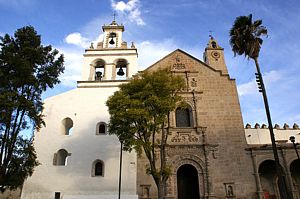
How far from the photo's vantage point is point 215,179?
1906 cm

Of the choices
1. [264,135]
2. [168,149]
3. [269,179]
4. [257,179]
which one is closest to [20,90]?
[168,149]

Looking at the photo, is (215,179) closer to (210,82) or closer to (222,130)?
(222,130)

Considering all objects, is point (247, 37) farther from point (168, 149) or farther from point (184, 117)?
point (168, 149)

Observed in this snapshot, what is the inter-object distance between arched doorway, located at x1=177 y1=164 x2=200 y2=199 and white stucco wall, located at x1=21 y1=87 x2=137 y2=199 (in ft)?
12.2

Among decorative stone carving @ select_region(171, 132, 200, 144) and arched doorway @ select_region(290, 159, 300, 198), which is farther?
arched doorway @ select_region(290, 159, 300, 198)

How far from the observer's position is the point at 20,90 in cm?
1513

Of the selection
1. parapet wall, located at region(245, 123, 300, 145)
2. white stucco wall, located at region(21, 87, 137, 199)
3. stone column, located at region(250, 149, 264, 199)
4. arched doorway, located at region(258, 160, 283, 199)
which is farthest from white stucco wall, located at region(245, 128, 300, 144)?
white stucco wall, located at region(21, 87, 137, 199)

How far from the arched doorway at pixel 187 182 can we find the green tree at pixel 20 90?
10.4 metres

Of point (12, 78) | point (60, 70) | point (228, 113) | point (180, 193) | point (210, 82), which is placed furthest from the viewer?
point (210, 82)

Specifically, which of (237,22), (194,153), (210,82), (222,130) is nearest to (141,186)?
(194,153)

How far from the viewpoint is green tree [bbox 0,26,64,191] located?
45.6 ft

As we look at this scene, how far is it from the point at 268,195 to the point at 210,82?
987 centimetres

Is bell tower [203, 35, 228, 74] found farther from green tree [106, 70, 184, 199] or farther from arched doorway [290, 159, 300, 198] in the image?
arched doorway [290, 159, 300, 198]

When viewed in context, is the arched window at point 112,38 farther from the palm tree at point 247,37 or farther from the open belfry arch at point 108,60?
the palm tree at point 247,37
